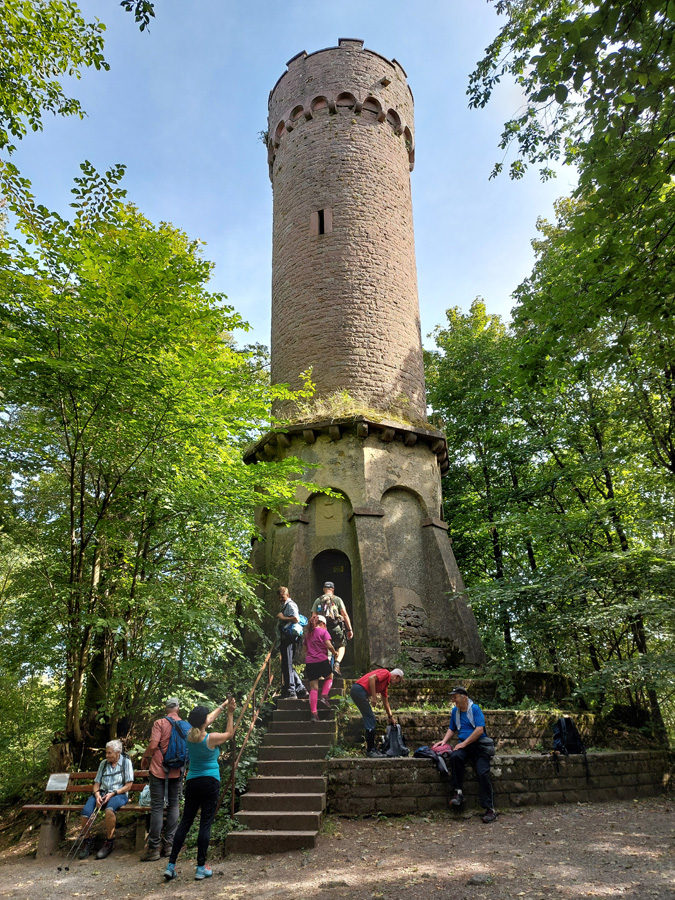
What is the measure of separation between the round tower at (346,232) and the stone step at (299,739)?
669 centimetres

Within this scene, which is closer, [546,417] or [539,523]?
[539,523]

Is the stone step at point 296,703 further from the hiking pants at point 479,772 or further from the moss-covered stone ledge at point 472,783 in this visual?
the hiking pants at point 479,772

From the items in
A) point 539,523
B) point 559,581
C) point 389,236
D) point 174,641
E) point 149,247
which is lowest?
point 174,641

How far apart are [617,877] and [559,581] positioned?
5177 millimetres

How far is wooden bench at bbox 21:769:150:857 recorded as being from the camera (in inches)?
241

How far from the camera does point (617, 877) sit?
417 cm

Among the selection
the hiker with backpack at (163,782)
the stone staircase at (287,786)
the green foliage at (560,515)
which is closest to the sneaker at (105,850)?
the hiker with backpack at (163,782)

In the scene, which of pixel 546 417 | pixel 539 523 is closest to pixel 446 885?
pixel 539 523

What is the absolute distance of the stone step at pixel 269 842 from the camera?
5.20 meters

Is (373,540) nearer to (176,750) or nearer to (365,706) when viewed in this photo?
(365,706)

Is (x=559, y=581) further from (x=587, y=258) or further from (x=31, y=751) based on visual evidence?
(x=31, y=751)

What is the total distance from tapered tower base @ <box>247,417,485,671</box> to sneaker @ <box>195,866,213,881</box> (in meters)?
5.40

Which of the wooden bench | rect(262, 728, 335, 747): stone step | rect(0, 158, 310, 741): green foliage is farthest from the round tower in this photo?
the wooden bench

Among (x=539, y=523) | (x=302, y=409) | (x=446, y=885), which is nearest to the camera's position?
(x=446, y=885)
